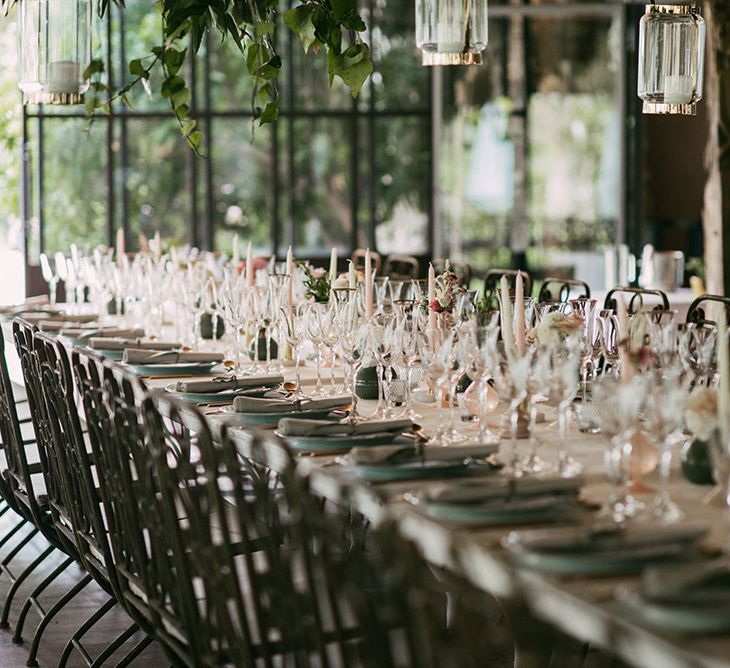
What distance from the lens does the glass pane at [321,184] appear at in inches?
456

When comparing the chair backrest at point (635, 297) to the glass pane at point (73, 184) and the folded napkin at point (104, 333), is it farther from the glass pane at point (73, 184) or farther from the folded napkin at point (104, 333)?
the glass pane at point (73, 184)

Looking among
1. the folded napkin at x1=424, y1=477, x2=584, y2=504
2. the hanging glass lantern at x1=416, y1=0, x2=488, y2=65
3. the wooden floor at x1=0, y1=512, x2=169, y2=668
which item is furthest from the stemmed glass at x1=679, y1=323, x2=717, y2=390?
the wooden floor at x1=0, y1=512, x2=169, y2=668

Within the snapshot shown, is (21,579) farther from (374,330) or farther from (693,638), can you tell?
(693,638)

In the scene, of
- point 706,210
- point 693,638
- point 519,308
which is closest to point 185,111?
Answer: point 519,308

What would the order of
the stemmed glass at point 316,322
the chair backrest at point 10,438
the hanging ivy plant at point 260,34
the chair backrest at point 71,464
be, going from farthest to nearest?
1. the chair backrest at point 10,438
2. the stemmed glass at point 316,322
3. the chair backrest at point 71,464
4. the hanging ivy plant at point 260,34

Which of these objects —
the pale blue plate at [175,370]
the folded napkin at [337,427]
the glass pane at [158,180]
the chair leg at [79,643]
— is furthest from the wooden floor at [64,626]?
the glass pane at [158,180]

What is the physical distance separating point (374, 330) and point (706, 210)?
15.0 ft

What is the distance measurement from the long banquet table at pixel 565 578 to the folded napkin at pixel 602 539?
53mm

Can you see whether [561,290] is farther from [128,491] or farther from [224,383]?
[128,491]

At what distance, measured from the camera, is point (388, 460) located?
2730mm

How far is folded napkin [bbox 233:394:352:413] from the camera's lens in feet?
11.4

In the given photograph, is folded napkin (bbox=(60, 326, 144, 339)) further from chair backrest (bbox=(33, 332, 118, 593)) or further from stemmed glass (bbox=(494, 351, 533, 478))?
stemmed glass (bbox=(494, 351, 533, 478))

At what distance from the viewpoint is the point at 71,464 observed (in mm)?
3645

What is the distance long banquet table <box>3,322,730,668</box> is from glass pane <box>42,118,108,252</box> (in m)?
8.93
